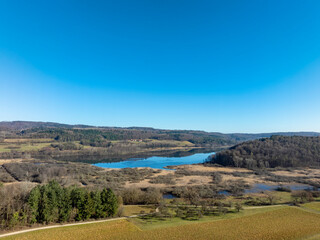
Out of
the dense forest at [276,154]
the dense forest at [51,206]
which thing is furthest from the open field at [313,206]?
the dense forest at [276,154]

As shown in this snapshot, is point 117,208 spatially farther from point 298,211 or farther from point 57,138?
point 57,138

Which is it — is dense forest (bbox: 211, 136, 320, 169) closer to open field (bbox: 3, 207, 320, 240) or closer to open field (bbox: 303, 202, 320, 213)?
open field (bbox: 303, 202, 320, 213)

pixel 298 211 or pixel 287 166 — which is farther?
pixel 287 166

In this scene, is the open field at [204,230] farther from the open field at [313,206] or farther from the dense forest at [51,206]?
the open field at [313,206]

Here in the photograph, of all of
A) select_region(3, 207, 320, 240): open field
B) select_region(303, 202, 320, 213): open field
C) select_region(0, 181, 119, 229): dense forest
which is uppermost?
select_region(0, 181, 119, 229): dense forest

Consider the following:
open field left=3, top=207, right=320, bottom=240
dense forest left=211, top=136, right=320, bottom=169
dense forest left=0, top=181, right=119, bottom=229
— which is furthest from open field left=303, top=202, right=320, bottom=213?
dense forest left=211, top=136, right=320, bottom=169

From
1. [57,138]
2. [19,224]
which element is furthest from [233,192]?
[57,138]
